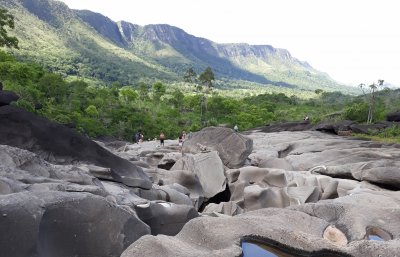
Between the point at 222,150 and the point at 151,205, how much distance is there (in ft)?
54.2

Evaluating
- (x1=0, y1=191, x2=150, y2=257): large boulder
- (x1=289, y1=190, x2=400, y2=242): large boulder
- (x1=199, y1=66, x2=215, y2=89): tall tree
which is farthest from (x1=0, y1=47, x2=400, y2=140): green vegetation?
(x1=289, y1=190, x2=400, y2=242): large boulder

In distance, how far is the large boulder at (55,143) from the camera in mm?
15672

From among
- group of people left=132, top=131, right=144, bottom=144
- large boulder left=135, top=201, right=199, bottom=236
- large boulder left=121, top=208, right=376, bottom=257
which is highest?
large boulder left=121, top=208, right=376, bottom=257

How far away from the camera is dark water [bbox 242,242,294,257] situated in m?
7.03

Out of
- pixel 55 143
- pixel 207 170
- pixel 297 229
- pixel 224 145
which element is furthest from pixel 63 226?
pixel 224 145

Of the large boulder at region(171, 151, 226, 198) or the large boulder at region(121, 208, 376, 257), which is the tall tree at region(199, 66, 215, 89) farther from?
the large boulder at region(121, 208, 376, 257)

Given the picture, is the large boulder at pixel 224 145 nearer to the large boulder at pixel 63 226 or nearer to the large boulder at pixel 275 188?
the large boulder at pixel 275 188

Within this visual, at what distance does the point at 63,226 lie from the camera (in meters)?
8.15

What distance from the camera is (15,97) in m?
17.6

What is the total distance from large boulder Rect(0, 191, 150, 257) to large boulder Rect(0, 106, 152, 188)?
682 cm

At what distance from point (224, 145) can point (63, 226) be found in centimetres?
2072

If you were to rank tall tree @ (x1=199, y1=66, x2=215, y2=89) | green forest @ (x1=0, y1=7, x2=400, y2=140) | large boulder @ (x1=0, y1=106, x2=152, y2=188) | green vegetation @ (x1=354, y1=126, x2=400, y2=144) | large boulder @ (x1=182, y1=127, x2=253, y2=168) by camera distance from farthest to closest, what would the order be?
tall tree @ (x1=199, y1=66, x2=215, y2=89)
green forest @ (x1=0, y1=7, x2=400, y2=140)
green vegetation @ (x1=354, y1=126, x2=400, y2=144)
large boulder @ (x1=182, y1=127, x2=253, y2=168)
large boulder @ (x1=0, y1=106, x2=152, y2=188)

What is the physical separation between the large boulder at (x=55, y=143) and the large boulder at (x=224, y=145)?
11378 millimetres

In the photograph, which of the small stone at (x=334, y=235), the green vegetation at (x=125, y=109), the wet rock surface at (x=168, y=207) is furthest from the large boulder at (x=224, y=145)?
the small stone at (x=334, y=235)
